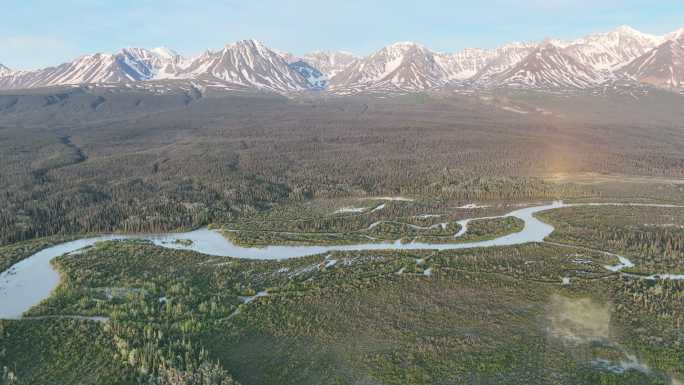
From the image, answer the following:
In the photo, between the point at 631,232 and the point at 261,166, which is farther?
the point at 261,166

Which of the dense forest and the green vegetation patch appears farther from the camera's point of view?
the dense forest

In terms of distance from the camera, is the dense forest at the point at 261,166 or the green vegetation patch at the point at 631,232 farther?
the dense forest at the point at 261,166

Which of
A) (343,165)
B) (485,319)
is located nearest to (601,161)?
(343,165)

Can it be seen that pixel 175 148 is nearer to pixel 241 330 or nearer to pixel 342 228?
pixel 342 228

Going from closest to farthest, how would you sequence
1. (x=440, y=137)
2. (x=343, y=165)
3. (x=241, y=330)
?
(x=241, y=330) → (x=343, y=165) → (x=440, y=137)

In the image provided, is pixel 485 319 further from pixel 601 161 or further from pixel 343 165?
pixel 601 161

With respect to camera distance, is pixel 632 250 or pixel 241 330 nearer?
pixel 241 330

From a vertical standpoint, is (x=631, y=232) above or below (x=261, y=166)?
below

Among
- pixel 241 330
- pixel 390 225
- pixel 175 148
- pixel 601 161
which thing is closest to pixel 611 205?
pixel 390 225

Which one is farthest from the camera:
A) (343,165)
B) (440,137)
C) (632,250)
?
(440,137)
